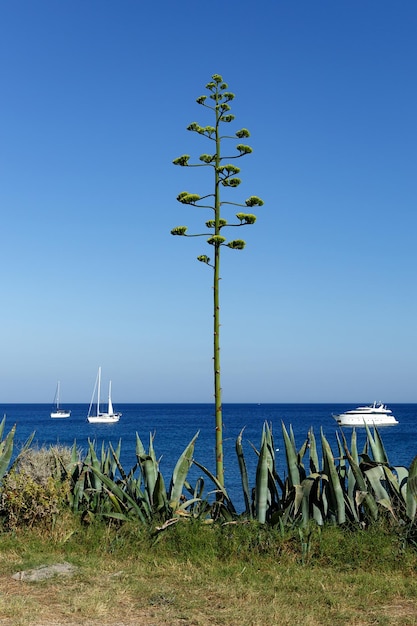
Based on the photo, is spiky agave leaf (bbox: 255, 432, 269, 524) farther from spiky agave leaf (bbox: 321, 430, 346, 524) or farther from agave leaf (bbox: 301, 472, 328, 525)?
spiky agave leaf (bbox: 321, 430, 346, 524)

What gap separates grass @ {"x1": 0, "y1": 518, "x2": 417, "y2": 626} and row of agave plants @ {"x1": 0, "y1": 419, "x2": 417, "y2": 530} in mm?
328

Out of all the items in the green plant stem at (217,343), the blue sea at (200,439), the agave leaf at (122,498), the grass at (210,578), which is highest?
the green plant stem at (217,343)

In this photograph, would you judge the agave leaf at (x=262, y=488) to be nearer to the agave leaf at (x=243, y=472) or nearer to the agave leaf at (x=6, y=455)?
the agave leaf at (x=243, y=472)

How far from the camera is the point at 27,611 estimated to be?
5.33 meters

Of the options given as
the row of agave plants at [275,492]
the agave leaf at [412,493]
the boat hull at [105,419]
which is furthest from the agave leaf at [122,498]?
the boat hull at [105,419]

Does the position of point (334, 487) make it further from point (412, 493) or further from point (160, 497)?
point (160, 497)

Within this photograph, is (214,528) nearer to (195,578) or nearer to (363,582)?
(195,578)

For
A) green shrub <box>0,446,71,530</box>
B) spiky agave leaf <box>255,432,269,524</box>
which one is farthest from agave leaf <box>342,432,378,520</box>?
green shrub <box>0,446,71,530</box>

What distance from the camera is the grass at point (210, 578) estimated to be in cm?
528

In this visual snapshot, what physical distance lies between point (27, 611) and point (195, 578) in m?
1.60

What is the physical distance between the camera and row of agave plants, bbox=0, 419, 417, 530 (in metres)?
7.27

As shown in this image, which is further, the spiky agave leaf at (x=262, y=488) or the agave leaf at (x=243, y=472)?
the agave leaf at (x=243, y=472)

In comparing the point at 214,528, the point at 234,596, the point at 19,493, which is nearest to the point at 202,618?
the point at 234,596

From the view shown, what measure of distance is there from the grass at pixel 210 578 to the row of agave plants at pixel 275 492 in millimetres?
Answer: 328
